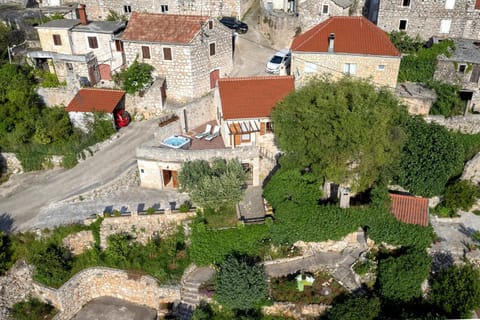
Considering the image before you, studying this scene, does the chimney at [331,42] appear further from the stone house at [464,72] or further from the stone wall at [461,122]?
the stone house at [464,72]

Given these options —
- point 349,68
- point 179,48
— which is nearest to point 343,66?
point 349,68

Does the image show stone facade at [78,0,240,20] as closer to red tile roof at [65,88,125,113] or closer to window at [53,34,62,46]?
window at [53,34,62,46]

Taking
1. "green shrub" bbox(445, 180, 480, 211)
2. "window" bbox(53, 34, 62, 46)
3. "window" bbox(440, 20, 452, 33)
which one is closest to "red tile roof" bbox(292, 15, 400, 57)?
"window" bbox(440, 20, 452, 33)

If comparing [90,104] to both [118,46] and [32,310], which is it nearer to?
[118,46]

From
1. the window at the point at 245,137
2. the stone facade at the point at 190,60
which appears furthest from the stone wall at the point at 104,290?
the stone facade at the point at 190,60

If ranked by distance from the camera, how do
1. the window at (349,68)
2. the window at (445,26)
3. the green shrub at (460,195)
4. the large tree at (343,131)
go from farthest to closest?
the window at (445,26)
the window at (349,68)
the green shrub at (460,195)
the large tree at (343,131)

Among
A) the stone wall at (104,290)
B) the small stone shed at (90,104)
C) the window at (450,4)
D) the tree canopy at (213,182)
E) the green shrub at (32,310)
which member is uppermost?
the window at (450,4)

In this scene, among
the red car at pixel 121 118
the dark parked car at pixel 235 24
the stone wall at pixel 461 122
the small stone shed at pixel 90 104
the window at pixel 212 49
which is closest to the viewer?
the stone wall at pixel 461 122
